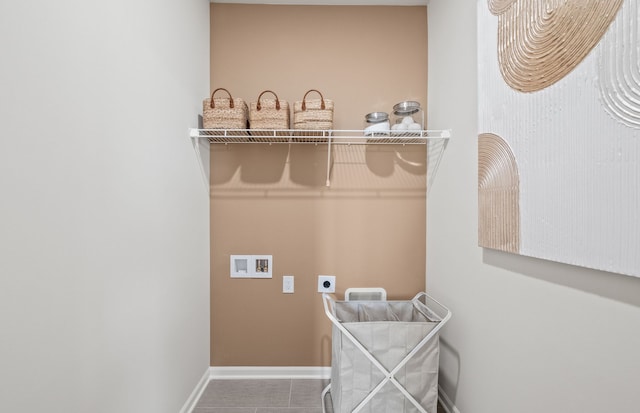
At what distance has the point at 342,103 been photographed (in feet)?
6.10

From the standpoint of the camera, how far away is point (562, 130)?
0.82 metres

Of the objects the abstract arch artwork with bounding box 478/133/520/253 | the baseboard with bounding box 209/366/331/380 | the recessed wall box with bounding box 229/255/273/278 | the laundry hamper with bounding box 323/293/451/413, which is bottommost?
the baseboard with bounding box 209/366/331/380

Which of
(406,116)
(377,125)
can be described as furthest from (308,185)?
(406,116)

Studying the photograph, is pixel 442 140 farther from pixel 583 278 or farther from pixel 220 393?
pixel 220 393

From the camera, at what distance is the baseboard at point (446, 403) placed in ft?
4.79

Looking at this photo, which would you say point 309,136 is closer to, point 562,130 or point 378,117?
point 378,117

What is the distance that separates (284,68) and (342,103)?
0.42 meters

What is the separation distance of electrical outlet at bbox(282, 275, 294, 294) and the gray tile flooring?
0.54 metres

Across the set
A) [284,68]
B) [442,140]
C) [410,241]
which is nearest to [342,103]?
[284,68]

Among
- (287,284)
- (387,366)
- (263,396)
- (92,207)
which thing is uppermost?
(92,207)

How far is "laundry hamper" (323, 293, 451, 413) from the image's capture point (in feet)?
4.22

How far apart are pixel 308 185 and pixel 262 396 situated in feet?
4.07

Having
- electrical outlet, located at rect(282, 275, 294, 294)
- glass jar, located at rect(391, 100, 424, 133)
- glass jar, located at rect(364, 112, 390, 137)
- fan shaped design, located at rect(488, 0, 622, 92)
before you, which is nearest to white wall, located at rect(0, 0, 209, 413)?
electrical outlet, located at rect(282, 275, 294, 294)

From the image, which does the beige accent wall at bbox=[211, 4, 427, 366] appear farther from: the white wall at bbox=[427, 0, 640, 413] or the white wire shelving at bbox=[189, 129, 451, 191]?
the white wall at bbox=[427, 0, 640, 413]
